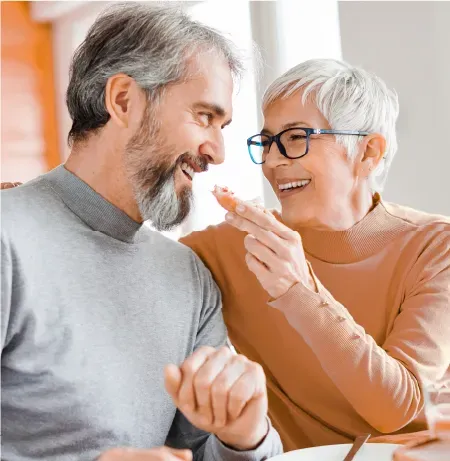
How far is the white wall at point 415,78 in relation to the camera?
8.09 ft

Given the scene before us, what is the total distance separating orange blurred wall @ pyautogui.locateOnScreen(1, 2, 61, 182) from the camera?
4.40 m

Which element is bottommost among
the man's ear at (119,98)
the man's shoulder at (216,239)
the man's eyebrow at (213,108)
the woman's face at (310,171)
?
the man's shoulder at (216,239)

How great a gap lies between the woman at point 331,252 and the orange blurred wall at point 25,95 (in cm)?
298

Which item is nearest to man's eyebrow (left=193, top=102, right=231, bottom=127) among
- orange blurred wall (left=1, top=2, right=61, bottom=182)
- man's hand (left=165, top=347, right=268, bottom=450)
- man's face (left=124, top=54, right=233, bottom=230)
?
man's face (left=124, top=54, right=233, bottom=230)

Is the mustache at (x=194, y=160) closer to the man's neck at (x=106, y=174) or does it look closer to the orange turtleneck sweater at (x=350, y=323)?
the man's neck at (x=106, y=174)

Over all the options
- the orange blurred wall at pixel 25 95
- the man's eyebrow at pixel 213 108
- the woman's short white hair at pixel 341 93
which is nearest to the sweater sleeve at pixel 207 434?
the man's eyebrow at pixel 213 108

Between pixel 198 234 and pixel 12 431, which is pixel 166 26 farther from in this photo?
pixel 12 431

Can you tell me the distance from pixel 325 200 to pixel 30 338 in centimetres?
83

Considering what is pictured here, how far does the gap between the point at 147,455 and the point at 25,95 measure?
3952 millimetres

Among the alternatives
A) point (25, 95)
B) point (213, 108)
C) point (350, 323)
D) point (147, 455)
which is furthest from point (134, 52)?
point (25, 95)

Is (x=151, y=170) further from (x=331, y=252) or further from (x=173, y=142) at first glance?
(x=331, y=252)

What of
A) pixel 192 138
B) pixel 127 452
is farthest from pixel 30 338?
pixel 192 138

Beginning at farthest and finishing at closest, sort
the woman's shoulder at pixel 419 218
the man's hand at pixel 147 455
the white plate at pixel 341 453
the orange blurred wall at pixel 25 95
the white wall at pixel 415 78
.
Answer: the orange blurred wall at pixel 25 95 → the white wall at pixel 415 78 → the woman's shoulder at pixel 419 218 → the white plate at pixel 341 453 → the man's hand at pixel 147 455

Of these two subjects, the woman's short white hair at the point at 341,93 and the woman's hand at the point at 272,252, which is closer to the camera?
the woman's hand at the point at 272,252
